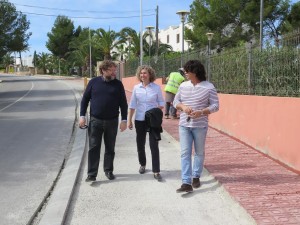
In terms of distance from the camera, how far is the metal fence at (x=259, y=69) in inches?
295

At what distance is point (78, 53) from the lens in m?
67.6

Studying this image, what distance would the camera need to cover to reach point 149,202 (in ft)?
17.3

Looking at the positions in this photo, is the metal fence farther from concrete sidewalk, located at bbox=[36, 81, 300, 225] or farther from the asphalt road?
the asphalt road

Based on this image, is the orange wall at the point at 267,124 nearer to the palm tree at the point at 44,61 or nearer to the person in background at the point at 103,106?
the person in background at the point at 103,106

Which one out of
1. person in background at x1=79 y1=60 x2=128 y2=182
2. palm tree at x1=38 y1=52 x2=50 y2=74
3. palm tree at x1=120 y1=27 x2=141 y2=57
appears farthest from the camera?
palm tree at x1=38 y1=52 x2=50 y2=74

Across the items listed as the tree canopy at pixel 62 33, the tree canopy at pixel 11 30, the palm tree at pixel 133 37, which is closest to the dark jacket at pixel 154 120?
the palm tree at pixel 133 37

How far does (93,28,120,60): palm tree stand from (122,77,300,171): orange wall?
143 feet

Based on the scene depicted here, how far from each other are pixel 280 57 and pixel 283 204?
12.3 ft

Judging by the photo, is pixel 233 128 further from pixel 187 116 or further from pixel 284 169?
pixel 187 116

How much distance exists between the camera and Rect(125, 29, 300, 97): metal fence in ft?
24.6

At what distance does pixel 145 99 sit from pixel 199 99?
3.54ft

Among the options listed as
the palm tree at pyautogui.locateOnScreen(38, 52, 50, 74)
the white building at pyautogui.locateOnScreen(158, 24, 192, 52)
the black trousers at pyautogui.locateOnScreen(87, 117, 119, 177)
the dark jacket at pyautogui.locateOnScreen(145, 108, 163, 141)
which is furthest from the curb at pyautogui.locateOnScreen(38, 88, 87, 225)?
the palm tree at pyautogui.locateOnScreen(38, 52, 50, 74)

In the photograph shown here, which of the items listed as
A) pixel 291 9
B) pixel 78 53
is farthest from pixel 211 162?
pixel 78 53

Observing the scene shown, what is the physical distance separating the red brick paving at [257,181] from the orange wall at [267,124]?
18 centimetres
